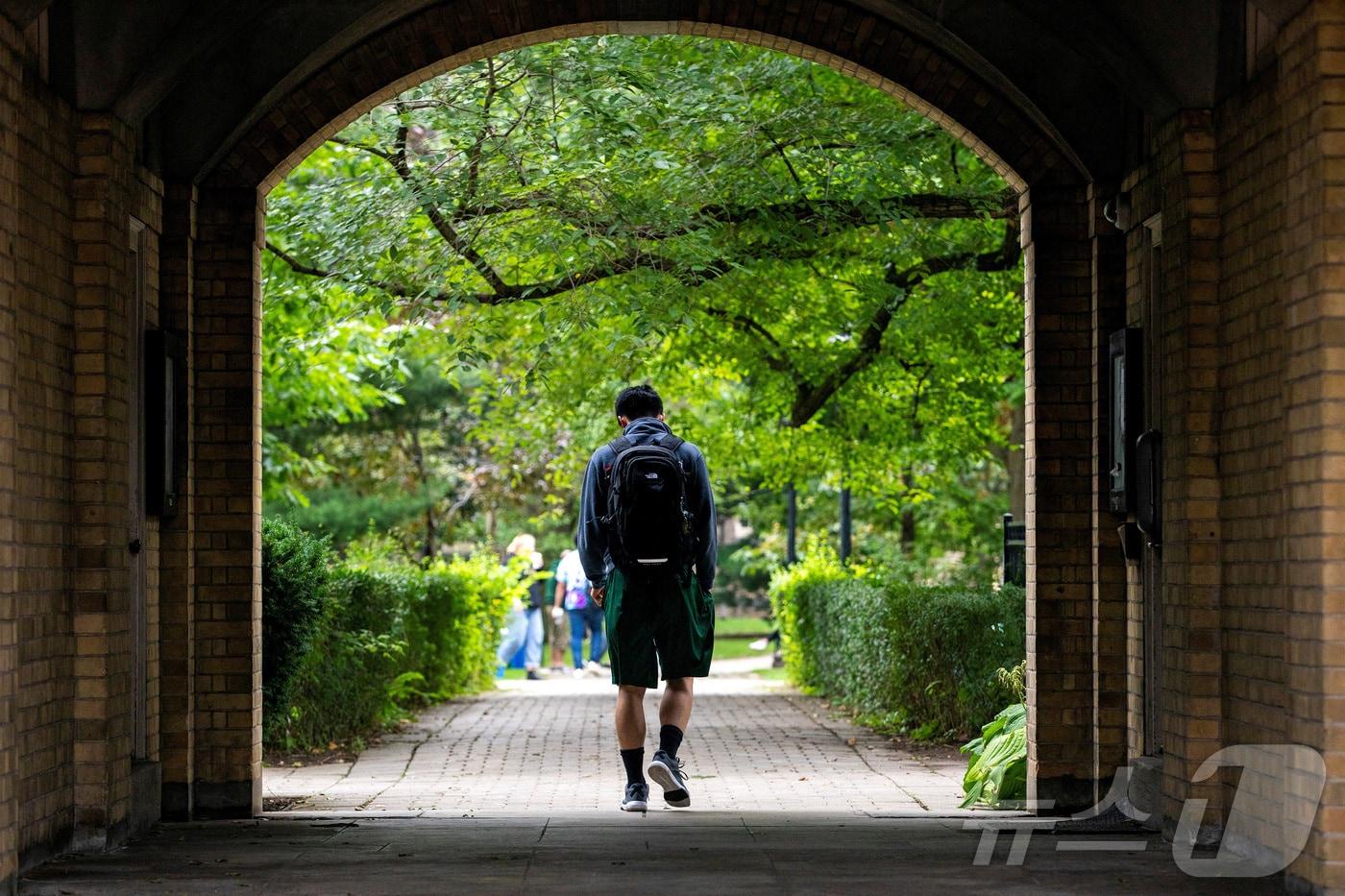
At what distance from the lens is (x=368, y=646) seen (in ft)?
40.7

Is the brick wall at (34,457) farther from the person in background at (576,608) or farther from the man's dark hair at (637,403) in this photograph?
the person in background at (576,608)

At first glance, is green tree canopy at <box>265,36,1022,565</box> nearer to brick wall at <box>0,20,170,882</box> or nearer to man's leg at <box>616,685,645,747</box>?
man's leg at <box>616,685,645,747</box>

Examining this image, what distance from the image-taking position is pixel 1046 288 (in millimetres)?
8250

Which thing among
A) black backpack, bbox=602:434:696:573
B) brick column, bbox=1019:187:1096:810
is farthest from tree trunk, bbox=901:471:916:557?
black backpack, bbox=602:434:696:573

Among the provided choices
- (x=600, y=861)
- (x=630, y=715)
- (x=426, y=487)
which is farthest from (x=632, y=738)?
(x=426, y=487)

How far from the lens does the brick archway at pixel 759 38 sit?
8.06m

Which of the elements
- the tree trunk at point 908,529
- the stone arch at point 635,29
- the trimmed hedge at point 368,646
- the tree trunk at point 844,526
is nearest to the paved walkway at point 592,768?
the trimmed hedge at point 368,646

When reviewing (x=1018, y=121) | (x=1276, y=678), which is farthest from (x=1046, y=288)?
(x=1276, y=678)

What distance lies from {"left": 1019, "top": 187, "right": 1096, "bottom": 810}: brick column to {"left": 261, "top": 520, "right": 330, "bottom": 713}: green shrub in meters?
4.31

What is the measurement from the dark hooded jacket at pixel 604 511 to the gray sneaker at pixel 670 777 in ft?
2.76

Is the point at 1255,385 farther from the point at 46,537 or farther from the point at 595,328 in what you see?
the point at 595,328

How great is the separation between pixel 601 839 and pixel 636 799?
1.25 meters

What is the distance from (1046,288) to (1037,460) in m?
0.84

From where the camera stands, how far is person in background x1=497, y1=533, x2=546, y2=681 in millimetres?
21781
